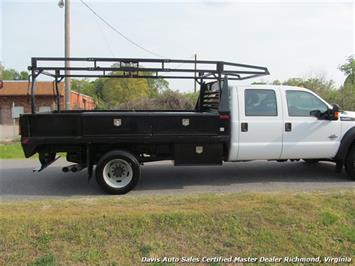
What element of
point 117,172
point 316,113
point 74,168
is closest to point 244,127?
point 316,113

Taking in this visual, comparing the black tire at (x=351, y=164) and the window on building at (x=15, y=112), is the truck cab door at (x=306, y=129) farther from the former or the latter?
the window on building at (x=15, y=112)

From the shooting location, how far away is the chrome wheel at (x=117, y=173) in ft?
22.6

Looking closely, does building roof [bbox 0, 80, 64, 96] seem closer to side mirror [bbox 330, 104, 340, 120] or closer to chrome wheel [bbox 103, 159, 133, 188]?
chrome wheel [bbox 103, 159, 133, 188]

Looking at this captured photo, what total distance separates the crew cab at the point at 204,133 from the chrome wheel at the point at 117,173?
0.06 feet

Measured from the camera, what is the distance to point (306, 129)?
7.59 m

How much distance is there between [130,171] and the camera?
6.93 metres

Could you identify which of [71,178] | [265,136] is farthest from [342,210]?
[71,178]

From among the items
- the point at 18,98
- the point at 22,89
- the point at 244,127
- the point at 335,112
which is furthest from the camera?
the point at 22,89

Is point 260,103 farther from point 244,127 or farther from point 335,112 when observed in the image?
point 335,112

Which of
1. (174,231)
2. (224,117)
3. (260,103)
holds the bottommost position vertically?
(174,231)

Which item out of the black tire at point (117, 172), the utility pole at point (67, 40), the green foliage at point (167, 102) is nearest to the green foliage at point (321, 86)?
the green foliage at point (167, 102)

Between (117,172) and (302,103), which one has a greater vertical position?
(302,103)

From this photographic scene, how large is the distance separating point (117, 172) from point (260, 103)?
3045 millimetres

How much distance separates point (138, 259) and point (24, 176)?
508 centimetres
